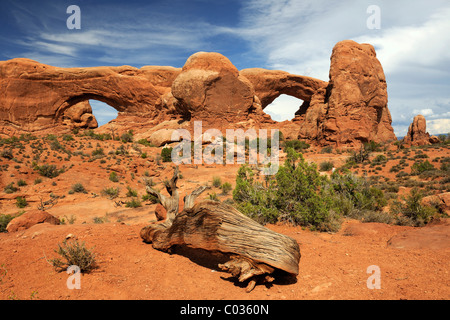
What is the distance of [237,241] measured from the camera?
3.70 metres

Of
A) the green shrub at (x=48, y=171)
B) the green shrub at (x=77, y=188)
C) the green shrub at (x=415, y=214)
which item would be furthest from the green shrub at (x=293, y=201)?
the green shrub at (x=48, y=171)

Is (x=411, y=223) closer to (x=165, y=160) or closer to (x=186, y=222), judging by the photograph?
(x=186, y=222)

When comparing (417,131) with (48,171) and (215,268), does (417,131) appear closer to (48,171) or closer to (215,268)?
(215,268)

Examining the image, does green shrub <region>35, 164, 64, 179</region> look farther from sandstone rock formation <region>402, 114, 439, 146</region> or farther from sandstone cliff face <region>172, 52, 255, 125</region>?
sandstone rock formation <region>402, 114, 439, 146</region>

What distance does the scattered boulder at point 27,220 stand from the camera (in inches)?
259

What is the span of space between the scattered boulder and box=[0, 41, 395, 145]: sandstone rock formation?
20.3 meters

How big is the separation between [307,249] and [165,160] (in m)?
17.9

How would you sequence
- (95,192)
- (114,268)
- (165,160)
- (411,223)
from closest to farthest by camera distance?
(114,268)
(411,223)
(95,192)
(165,160)

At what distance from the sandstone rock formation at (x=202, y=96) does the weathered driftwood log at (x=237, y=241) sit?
23441 mm

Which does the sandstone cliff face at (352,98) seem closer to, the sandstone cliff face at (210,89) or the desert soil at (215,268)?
the sandstone cliff face at (210,89)

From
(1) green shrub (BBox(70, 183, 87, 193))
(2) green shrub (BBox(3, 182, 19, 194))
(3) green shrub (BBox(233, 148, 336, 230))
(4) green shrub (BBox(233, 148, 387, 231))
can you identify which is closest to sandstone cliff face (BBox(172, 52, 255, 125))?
(1) green shrub (BBox(70, 183, 87, 193))

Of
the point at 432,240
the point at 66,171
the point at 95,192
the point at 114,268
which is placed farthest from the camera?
the point at 66,171

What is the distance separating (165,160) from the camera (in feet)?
70.0
